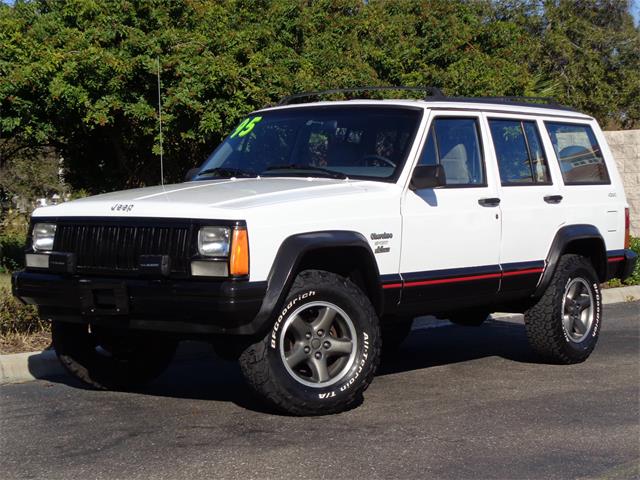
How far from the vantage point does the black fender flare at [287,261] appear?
6164mm

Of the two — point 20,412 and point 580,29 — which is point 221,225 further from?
point 580,29

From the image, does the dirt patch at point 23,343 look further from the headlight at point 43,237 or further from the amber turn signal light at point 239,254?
the amber turn signal light at point 239,254

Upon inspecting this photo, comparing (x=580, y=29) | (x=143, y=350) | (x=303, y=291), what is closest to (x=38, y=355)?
(x=143, y=350)

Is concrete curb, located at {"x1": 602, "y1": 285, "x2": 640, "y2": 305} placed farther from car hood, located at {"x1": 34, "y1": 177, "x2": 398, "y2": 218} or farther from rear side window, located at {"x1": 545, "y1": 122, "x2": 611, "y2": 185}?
car hood, located at {"x1": 34, "y1": 177, "x2": 398, "y2": 218}

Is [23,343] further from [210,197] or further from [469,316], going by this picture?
[469,316]

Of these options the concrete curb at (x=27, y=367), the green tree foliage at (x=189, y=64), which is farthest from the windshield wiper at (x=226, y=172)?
the green tree foliage at (x=189, y=64)

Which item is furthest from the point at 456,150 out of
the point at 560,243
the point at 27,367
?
the point at 27,367

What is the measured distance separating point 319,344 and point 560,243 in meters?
2.69

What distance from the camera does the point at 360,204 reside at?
6.80 metres

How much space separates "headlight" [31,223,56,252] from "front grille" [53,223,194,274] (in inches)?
3.9

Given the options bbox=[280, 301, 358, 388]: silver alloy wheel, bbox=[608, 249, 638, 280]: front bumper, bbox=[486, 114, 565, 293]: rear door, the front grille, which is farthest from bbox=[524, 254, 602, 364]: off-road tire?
the front grille

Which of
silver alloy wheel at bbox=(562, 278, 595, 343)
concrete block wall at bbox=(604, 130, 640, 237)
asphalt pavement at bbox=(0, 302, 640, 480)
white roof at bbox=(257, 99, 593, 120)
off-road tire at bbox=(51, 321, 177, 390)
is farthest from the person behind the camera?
concrete block wall at bbox=(604, 130, 640, 237)

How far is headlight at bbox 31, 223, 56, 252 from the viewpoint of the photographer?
22.7 feet

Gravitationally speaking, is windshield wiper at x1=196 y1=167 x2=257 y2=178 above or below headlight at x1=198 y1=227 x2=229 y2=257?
above
